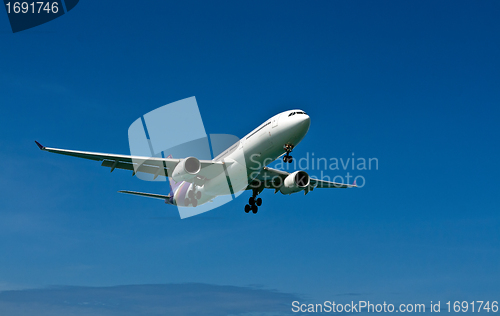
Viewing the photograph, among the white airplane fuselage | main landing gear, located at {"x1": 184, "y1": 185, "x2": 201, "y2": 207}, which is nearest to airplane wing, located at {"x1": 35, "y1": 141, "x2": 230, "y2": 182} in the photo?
the white airplane fuselage

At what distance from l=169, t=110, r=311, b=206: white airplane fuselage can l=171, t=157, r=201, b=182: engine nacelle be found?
221 cm

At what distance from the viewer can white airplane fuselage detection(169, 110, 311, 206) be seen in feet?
97.9

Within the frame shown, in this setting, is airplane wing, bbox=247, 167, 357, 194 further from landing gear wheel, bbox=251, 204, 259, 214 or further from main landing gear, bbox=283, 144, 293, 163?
main landing gear, bbox=283, 144, 293, 163

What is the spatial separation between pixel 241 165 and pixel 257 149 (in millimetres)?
2225

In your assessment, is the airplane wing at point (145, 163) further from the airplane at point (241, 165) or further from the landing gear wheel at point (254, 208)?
the landing gear wheel at point (254, 208)

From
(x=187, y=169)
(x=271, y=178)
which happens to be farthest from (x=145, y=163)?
(x=271, y=178)

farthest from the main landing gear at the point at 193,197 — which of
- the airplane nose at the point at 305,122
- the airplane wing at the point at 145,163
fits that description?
the airplane nose at the point at 305,122

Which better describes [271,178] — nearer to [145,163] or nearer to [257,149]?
[257,149]

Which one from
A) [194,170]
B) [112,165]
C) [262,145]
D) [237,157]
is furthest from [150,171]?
[262,145]

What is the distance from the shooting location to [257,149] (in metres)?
31.3

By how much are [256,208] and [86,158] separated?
47.5ft

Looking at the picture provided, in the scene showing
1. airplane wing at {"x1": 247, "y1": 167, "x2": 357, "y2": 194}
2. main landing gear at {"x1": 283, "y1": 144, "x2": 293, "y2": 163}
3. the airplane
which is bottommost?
main landing gear at {"x1": 283, "y1": 144, "x2": 293, "y2": 163}

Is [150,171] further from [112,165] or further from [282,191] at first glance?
[282,191]

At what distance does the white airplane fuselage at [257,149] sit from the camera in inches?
1174
